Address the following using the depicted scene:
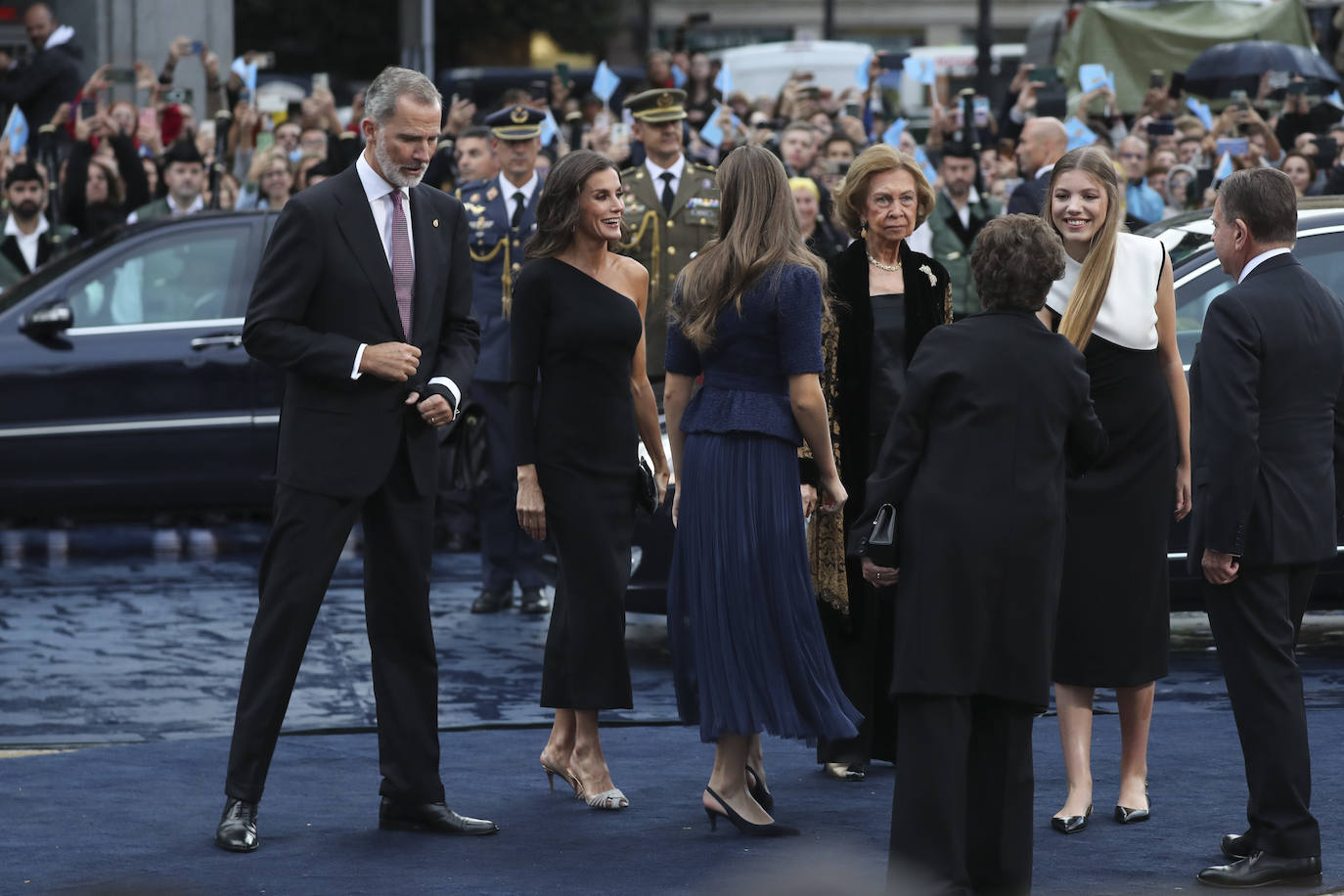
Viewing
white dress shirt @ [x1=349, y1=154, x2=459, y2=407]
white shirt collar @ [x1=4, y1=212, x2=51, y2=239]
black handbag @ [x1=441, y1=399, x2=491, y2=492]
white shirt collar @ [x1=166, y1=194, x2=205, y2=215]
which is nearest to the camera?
white dress shirt @ [x1=349, y1=154, x2=459, y2=407]

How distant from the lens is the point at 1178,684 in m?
8.61

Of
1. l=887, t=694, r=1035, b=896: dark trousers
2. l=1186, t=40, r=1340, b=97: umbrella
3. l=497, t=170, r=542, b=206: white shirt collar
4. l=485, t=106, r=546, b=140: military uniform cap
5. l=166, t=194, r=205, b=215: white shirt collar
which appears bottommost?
l=887, t=694, r=1035, b=896: dark trousers

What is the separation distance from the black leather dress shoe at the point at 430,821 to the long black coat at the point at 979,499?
5.04 feet

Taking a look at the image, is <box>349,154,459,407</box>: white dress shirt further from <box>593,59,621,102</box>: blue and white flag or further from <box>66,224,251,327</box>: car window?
<box>593,59,621,102</box>: blue and white flag

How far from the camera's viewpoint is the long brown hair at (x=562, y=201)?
6508 mm

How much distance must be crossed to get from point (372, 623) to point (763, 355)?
52.7 inches

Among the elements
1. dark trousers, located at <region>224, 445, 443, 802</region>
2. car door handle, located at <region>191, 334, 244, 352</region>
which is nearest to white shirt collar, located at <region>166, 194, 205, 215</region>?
car door handle, located at <region>191, 334, 244, 352</region>

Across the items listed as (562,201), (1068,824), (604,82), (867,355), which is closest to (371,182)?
(562,201)

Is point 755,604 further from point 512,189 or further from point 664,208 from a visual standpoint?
point 512,189

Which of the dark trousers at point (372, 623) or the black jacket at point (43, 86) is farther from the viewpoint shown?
the black jacket at point (43, 86)

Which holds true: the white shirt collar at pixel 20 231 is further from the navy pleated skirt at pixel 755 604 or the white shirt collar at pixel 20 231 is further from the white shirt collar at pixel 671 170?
the navy pleated skirt at pixel 755 604

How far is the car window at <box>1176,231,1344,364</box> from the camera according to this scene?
28.7 ft

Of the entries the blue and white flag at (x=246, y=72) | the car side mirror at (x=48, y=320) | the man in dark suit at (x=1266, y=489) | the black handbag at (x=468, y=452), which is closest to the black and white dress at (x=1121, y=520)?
the man in dark suit at (x=1266, y=489)

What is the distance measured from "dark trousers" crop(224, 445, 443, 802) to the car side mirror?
552 cm
